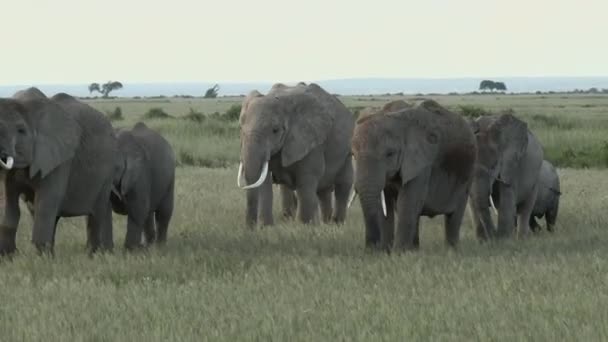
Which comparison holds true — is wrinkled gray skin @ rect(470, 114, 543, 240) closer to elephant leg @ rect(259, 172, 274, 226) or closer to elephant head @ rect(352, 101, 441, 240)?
elephant head @ rect(352, 101, 441, 240)

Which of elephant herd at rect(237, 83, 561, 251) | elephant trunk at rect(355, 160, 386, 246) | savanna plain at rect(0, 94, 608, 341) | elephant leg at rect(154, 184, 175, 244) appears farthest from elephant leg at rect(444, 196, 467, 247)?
elephant leg at rect(154, 184, 175, 244)

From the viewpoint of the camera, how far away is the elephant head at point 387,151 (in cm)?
968

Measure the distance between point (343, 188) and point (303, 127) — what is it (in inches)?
78.9

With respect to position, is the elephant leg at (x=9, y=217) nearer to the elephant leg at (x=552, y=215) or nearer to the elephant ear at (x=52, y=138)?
the elephant ear at (x=52, y=138)

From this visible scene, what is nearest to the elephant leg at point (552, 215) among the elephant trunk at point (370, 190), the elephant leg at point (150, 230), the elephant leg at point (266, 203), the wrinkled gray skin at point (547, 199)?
the wrinkled gray skin at point (547, 199)

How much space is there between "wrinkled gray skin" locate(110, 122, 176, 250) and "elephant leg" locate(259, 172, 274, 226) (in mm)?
1395

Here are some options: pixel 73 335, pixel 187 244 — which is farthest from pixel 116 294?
pixel 187 244

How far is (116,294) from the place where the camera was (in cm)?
818

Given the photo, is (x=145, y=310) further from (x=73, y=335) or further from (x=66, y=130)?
(x=66, y=130)

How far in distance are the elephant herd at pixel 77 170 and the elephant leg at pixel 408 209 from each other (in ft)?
8.15

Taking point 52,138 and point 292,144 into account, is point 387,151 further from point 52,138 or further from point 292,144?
point 292,144

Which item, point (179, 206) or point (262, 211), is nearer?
point (262, 211)

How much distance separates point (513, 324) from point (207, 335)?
1.70 metres

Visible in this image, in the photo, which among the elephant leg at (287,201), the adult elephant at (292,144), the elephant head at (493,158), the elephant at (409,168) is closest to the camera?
the elephant at (409,168)
